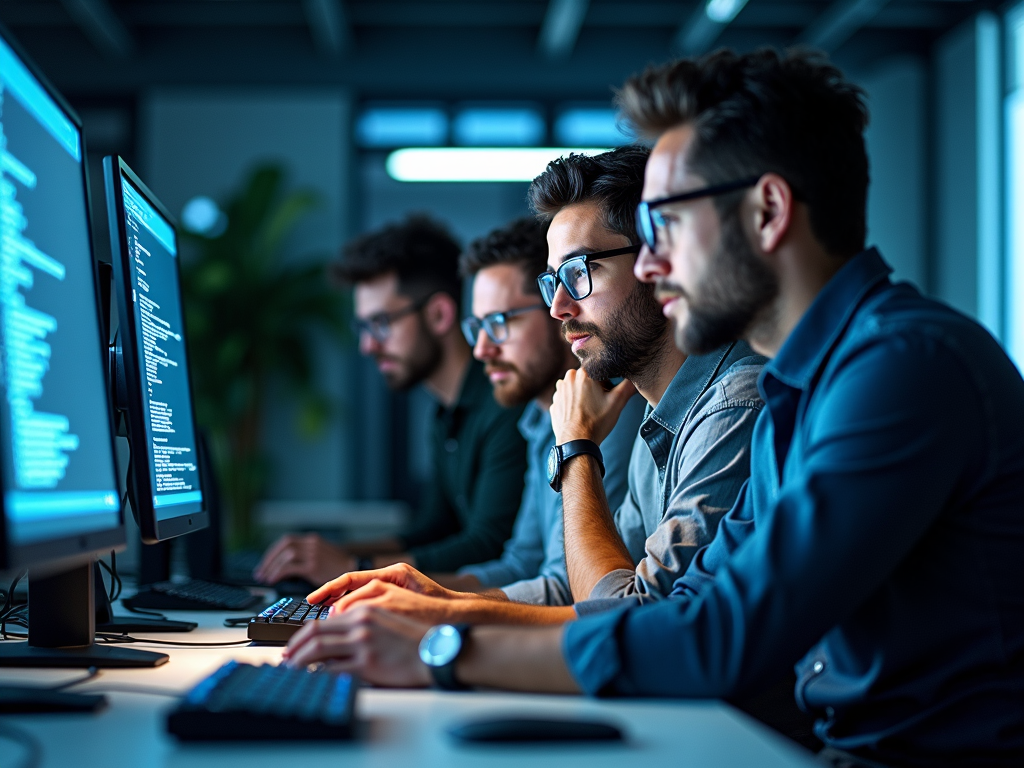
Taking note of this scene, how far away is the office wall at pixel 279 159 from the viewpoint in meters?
6.80

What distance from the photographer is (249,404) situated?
644cm

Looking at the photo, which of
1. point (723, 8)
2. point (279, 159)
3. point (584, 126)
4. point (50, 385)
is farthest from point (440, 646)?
point (584, 126)

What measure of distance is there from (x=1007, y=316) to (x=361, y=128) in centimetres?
443

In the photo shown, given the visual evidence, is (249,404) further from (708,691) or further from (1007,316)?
(708,691)

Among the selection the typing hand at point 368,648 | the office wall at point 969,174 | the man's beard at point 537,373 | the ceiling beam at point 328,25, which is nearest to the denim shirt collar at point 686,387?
the typing hand at point 368,648

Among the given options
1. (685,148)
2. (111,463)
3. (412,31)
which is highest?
(412,31)

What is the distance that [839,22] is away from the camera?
6117 millimetres

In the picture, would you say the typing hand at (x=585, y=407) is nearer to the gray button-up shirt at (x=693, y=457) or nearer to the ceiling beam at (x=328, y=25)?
the gray button-up shirt at (x=693, y=457)

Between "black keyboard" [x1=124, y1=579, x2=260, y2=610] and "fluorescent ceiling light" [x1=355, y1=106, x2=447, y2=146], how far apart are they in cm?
540

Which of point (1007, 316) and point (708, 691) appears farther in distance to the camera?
point (1007, 316)

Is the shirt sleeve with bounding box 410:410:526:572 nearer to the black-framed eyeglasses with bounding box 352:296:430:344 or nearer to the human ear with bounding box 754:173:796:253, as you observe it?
the black-framed eyeglasses with bounding box 352:296:430:344

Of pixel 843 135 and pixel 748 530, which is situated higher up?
pixel 843 135

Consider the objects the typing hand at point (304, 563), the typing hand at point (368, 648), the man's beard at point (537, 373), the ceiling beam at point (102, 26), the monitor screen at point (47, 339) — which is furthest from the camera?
the ceiling beam at point (102, 26)

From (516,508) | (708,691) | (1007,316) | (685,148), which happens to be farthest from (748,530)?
(1007,316)
